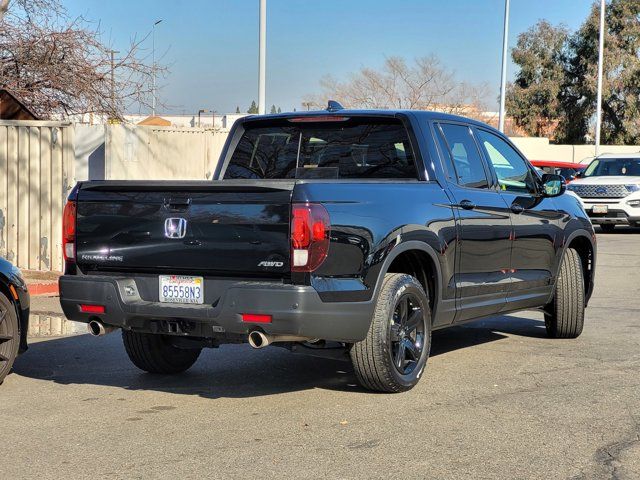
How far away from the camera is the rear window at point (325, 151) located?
722 cm

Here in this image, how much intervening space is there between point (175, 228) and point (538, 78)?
52.9 metres

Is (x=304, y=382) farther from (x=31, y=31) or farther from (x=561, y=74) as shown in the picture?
(x=561, y=74)

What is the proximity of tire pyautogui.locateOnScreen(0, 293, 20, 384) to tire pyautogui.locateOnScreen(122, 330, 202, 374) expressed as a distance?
0.78 meters

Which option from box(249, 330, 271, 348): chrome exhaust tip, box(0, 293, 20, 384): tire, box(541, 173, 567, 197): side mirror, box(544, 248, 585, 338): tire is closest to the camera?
box(249, 330, 271, 348): chrome exhaust tip

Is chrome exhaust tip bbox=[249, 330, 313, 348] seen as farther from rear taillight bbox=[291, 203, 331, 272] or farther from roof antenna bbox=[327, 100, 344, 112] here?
roof antenna bbox=[327, 100, 344, 112]

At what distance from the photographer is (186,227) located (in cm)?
606

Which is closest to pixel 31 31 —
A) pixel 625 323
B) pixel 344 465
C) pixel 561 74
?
pixel 625 323

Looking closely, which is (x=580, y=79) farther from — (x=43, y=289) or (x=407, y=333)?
(x=407, y=333)

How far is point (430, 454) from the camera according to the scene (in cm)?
519

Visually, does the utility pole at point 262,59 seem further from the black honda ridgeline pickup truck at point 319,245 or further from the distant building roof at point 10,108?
the black honda ridgeline pickup truck at point 319,245

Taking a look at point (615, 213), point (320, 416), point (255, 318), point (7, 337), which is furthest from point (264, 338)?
point (615, 213)

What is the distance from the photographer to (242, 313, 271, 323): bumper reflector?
573cm

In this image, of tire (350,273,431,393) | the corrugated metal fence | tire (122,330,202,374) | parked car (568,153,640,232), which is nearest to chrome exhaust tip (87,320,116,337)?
tire (122,330,202,374)

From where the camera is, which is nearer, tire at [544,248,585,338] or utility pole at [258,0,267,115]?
tire at [544,248,585,338]
